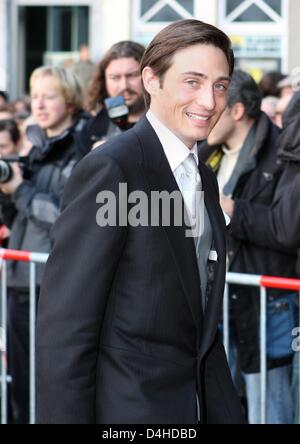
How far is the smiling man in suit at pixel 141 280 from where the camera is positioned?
97.3 inches

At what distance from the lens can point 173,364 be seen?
2564 millimetres

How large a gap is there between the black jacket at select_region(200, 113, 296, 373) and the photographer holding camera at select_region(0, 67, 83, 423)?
3.17 feet

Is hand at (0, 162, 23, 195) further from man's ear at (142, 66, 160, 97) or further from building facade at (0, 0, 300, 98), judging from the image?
building facade at (0, 0, 300, 98)

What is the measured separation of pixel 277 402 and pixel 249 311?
44cm

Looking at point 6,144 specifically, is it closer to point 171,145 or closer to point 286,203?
point 286,203

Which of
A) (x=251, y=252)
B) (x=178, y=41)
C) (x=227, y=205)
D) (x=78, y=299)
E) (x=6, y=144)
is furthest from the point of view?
(x=6, y=144)

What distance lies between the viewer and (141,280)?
250 centimetres

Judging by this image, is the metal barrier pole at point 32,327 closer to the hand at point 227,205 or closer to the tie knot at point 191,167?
the hand at point 227,205

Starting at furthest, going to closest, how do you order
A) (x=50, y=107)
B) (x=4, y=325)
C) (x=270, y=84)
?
(x=270, y=84) < (x=50, y=107) < (x=4, y=325)

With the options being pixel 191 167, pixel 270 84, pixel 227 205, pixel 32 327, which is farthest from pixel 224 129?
pixel 270 84

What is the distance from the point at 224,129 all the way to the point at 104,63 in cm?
87

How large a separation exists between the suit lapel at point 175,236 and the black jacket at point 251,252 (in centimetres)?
180

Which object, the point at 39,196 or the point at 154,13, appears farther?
the point at 154,13

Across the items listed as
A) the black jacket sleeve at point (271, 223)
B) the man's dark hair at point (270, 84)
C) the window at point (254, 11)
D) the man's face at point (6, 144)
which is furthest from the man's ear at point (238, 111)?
the window at point (254, 11)
